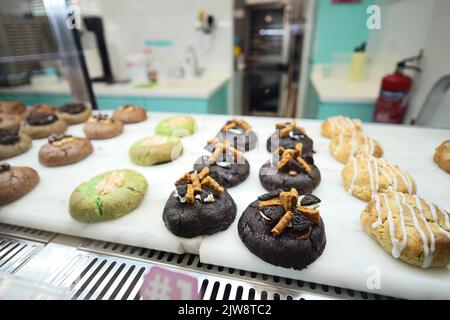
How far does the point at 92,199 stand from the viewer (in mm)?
1058

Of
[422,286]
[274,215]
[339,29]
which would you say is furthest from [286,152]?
[339,29]

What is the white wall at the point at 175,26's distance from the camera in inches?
138

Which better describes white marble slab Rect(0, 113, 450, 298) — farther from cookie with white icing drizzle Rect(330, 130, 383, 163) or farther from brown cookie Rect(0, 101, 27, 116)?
brown cookie Rect(0, 101, 27, 116)

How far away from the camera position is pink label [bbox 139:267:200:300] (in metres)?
0.60

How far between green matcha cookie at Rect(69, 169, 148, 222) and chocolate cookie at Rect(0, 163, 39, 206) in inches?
12.7

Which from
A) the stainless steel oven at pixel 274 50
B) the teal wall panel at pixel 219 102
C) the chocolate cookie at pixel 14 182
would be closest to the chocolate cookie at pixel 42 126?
the chocolate cookie at pixel 14 182

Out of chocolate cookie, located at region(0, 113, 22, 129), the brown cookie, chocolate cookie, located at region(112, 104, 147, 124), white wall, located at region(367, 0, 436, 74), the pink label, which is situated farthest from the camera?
the brown cookie

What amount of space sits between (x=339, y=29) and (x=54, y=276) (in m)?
3.88

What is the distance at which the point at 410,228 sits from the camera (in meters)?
0.84

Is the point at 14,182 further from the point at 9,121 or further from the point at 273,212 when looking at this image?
the point at 273,212

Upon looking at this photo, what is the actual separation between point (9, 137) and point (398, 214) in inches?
83.3

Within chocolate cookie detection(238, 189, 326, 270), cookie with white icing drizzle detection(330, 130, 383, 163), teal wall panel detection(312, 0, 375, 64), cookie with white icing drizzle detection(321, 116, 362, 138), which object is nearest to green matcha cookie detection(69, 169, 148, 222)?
chocolate cookie detection(238, 189, 326, 270)

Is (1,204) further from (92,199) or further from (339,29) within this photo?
(339,29)

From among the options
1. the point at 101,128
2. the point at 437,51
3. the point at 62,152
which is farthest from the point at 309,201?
the point at 101,128
